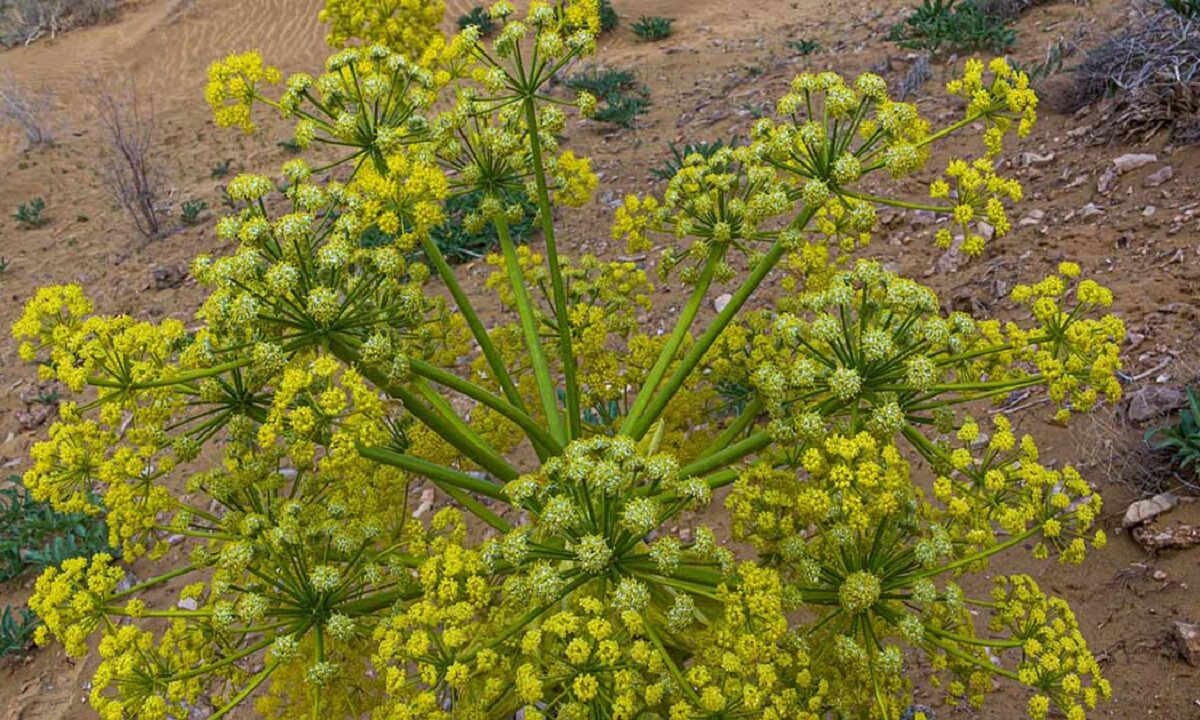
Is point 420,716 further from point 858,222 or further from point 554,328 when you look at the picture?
point 858,222

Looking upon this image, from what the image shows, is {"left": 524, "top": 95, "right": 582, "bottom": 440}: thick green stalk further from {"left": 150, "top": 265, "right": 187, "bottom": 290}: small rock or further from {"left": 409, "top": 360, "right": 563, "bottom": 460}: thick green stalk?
{"left": 150, "top": 265, "right": 187, "bottom": 290}: small rock

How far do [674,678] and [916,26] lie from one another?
33.4 ft

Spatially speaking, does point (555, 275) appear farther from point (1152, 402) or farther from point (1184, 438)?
point (1152, 402)

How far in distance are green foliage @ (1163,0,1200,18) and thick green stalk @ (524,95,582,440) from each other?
252 inches

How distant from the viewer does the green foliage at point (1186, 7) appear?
6582 millimetres

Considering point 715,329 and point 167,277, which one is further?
point 167,277

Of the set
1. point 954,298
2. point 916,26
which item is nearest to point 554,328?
point 954,298

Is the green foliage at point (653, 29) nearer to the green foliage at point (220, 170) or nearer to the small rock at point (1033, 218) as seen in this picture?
the green foliage at point (220, 170)

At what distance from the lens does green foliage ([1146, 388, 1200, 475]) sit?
403 cm

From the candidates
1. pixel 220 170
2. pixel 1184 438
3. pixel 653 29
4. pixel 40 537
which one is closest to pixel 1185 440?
pixel 1184 438

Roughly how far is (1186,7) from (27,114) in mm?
17453

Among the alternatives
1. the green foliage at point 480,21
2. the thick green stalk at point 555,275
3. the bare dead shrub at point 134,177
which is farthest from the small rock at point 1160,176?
the green foliage at point 480,21

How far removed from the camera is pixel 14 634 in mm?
5344

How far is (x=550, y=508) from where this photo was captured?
2.22m
